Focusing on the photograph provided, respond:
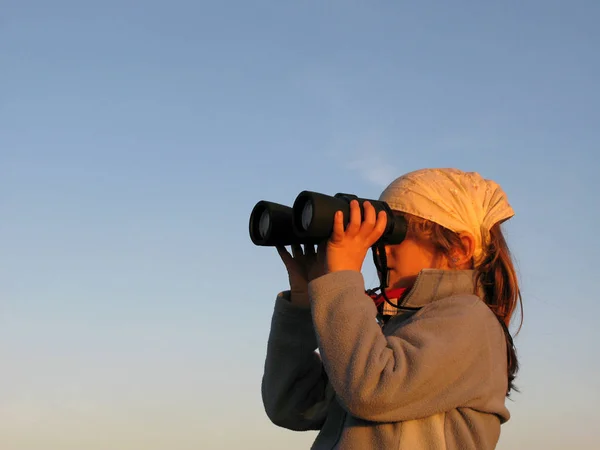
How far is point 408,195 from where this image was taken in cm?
216

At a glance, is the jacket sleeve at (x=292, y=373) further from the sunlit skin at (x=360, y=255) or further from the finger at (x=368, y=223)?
the finger at (x=368, y=223)

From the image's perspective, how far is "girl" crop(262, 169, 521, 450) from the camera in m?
1.79

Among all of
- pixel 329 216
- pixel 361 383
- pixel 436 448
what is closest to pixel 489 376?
pixel 436 448

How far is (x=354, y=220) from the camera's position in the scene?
1.93 meters

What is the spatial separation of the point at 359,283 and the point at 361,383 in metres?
0.25

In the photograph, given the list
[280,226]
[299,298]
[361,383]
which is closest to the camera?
[361,383]

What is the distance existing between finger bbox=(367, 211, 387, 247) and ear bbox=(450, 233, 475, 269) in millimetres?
263

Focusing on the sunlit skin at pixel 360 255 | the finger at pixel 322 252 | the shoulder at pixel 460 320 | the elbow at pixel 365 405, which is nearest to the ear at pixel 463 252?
the sunlit skin at pixel 360 255

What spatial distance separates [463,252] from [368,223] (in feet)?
1.12

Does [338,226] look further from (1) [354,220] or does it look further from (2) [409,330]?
(2) [409,330]

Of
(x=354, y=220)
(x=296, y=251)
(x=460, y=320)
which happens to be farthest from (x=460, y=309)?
(x=296, y=251)

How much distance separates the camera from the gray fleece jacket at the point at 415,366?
5.80ft

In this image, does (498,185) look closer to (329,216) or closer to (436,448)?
(329,216)

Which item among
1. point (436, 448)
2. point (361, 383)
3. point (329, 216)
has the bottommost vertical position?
point (436, 448)
